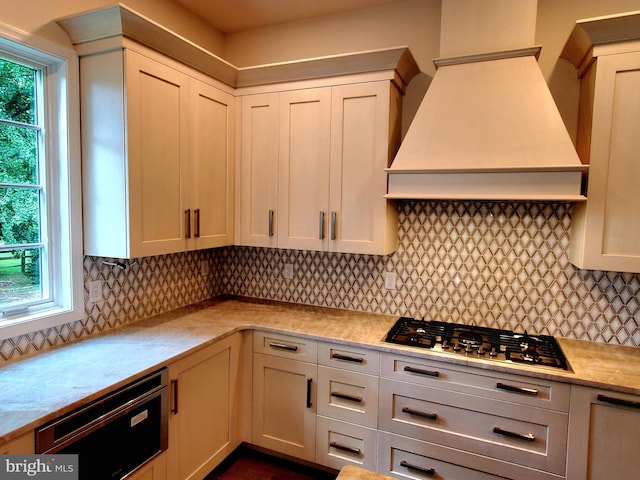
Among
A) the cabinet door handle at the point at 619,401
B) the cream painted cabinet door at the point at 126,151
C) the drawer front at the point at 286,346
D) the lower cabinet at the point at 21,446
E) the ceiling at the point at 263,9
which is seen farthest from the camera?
the ceiling at the point at 263,9

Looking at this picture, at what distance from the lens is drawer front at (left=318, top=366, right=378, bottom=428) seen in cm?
221

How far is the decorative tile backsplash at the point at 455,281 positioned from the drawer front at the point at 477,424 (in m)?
0.65

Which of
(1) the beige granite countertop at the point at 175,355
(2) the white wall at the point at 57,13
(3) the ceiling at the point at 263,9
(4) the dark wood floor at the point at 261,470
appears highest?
(3) the ceiling at the point at 263,9

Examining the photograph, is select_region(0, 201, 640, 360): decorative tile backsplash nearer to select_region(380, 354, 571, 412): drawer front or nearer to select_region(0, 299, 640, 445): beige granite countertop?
select_region(0, 299, 640, 445): beige granite countertop

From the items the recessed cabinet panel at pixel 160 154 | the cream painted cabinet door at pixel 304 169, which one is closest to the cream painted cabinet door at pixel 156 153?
the recessed cabinet panel at pixel 160 154

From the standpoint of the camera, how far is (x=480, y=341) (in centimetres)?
223

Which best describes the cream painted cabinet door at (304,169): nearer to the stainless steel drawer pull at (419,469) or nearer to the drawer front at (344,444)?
the drawer front at (344,444)

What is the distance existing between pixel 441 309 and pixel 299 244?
1042 millimetres

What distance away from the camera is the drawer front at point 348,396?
221cm

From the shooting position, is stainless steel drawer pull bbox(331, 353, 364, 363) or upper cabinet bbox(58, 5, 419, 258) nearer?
upper cabinet bbox(58, 5, 419, 258)

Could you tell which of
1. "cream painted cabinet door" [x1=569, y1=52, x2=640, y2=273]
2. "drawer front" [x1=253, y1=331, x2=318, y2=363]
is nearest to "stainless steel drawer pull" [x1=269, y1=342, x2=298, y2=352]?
"drawer front" [x1=253, y1=331, x2=318, y2=363]

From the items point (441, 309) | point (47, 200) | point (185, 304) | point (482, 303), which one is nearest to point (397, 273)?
point (441, 309)

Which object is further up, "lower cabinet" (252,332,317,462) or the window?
the window

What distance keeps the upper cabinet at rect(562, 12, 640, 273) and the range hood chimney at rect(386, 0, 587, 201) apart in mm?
123
